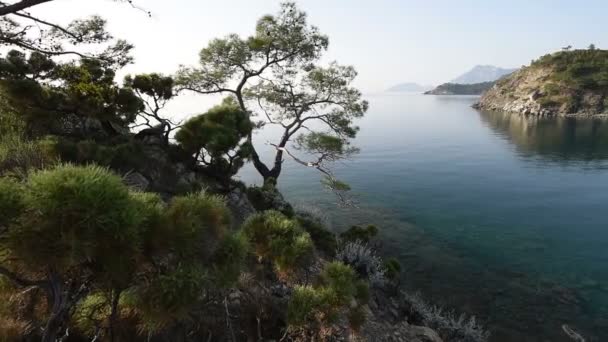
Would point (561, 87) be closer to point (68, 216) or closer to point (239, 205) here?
point (239, 205)

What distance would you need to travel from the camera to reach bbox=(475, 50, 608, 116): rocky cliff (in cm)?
10514

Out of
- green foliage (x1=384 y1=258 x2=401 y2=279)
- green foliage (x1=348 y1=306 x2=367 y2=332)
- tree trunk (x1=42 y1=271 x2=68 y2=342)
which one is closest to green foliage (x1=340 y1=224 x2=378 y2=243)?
green foliage (x1=384 y1=258 x2=401 y2=279)

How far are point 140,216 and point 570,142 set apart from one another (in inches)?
2894

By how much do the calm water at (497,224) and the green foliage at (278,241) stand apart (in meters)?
10.0

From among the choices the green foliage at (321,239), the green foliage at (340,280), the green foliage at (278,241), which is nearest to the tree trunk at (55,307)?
the green foliage at (278,241)

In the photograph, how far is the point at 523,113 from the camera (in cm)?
11469

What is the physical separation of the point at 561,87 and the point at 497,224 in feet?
394

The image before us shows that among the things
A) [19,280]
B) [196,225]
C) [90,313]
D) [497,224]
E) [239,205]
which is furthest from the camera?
[497,224]

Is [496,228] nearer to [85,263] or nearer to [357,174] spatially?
[357,174]

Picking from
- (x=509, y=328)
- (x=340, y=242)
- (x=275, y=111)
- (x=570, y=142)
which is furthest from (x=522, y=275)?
(x=570, y=142)

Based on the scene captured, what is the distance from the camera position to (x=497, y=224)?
23656mm

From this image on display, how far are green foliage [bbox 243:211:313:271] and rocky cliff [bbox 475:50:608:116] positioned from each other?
126 metres

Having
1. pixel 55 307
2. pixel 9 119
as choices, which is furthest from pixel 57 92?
pixel 55 307

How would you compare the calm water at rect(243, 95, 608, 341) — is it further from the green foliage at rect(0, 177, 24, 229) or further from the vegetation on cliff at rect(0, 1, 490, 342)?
the green foliage at rect(0, 177, 24, 229)
